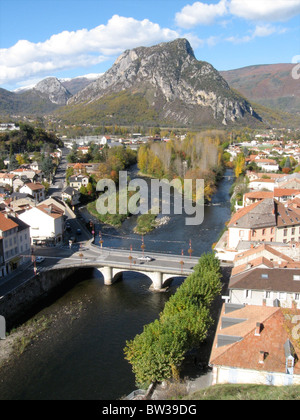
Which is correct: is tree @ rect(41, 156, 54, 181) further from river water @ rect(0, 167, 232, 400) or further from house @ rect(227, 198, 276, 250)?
house @ rect(227, 198, 276, 250)

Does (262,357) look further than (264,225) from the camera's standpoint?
→ No

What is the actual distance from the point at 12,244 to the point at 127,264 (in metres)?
9.10

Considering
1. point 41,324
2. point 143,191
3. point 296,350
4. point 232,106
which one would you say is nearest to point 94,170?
point 143,191

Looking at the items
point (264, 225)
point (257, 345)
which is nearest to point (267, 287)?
point (257, 345)

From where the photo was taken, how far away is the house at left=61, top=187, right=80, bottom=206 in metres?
55.8

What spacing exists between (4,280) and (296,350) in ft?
66.7

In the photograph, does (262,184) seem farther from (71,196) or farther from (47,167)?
(47,167)

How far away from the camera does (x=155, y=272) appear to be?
2888cm

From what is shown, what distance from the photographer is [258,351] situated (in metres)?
15.4

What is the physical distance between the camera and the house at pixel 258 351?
1462cm

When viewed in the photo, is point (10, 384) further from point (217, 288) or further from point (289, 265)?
point (289, 265)

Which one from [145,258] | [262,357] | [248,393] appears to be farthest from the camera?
[145,258]

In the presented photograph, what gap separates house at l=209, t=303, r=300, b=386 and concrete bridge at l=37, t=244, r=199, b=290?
438 inches

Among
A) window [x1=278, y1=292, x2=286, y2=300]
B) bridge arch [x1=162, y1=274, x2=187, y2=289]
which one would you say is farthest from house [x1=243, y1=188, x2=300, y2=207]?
window [x1=278, y1=292, x2=286, y2=300]
